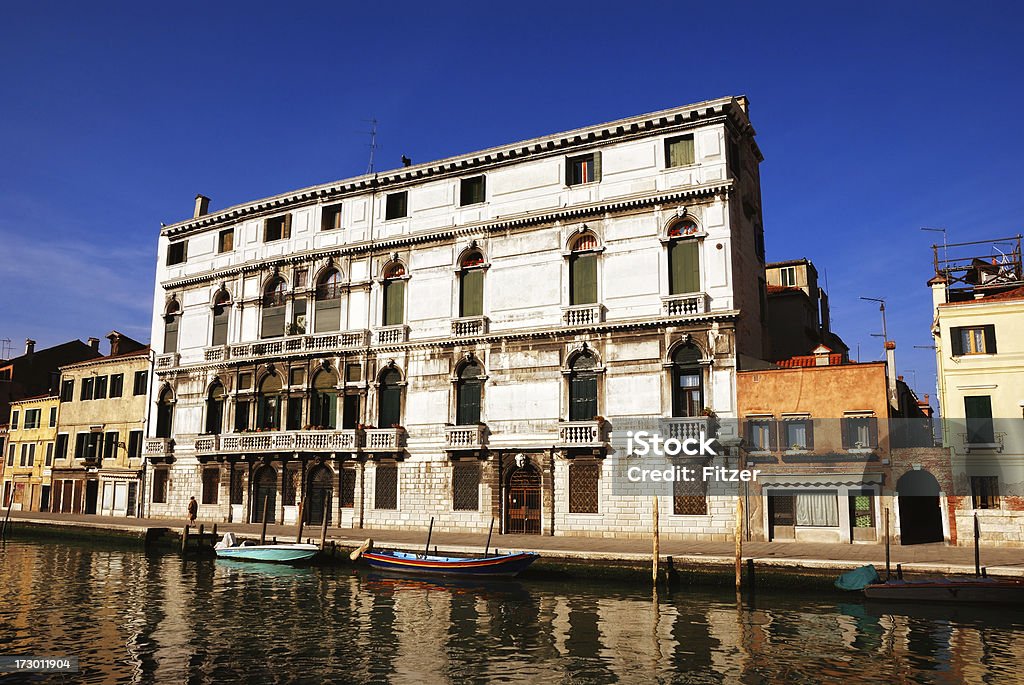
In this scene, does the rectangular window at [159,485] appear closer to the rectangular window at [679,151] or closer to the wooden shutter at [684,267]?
the wooden shutter at [684,267]

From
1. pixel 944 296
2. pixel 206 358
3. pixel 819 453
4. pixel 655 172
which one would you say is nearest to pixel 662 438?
pixel 819 453

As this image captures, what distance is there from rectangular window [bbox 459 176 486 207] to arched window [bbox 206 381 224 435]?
1453cm

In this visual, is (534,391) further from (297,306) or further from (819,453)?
(297,306)

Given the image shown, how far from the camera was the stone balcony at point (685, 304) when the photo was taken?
27.0 m

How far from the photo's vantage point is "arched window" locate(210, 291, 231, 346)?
37344 millimetres

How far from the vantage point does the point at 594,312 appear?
94.0ft

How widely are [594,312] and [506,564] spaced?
9945mm

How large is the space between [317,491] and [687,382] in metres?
16.0

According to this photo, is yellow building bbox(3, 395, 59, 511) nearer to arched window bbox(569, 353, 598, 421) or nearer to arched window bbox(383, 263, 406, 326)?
arched window bbox(383, 263, 406, 326)

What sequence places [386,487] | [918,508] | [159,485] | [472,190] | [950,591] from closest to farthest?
[950,591] < [918,508] < [386,487] < [472,190] < [159,485]

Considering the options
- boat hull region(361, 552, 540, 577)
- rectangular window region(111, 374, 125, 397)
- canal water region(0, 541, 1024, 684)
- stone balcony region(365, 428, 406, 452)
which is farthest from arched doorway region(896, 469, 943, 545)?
rectangular window region(111, 374, 125, 397)

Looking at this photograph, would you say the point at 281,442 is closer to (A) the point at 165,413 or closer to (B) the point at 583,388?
(A) the point at 165,413

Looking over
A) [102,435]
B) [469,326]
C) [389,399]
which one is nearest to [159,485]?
[102,435]

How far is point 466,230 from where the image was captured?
103 ft
